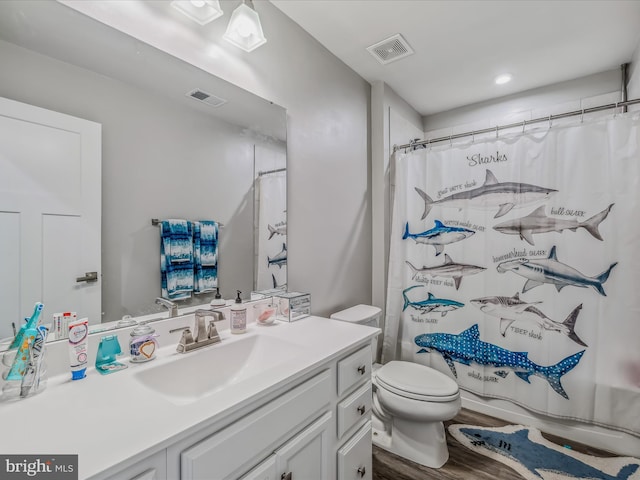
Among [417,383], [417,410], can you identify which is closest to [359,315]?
[417,383]

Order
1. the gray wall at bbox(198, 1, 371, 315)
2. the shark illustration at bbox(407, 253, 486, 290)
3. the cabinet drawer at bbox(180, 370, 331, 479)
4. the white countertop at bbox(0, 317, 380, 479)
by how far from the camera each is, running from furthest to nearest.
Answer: the shark illustration at bbox(407, 253, 486, 290) < the gray wall at bbox(198, 1, 371, 315) < the cabinet drawer at bbox(180, 370, 331, 479) < the white countertop at bbox(0, 317, 380, 479)

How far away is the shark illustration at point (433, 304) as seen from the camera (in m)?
2.21

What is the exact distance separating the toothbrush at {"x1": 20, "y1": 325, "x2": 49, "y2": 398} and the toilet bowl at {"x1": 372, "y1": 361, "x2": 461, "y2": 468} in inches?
58.7

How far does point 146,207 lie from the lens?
3.71 ft

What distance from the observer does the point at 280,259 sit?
1.63m

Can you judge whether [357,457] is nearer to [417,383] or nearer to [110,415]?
[417,383]

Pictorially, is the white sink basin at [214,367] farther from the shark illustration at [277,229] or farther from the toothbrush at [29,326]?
the shark illustration at [277,229]

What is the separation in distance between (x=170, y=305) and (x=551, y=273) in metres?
2.16

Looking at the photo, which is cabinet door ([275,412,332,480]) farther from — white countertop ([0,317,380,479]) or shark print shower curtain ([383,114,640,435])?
shark print shower curtain ([383,114,640,435])

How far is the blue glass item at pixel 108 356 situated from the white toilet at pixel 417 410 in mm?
1309

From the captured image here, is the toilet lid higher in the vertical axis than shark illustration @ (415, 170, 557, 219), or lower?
lower

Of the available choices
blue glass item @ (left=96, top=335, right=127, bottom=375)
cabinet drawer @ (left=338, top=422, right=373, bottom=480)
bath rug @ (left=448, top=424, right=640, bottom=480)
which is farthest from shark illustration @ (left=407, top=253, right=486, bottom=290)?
blue glass item @ (left=96, top=335, right=127, bottom=375)

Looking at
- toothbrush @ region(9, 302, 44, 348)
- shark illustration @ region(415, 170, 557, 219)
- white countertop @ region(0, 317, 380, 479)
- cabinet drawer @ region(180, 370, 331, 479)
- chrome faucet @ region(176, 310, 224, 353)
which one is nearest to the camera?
white countertop @ region(0, 317, 380, 479)

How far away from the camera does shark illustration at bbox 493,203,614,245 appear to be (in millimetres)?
1780
